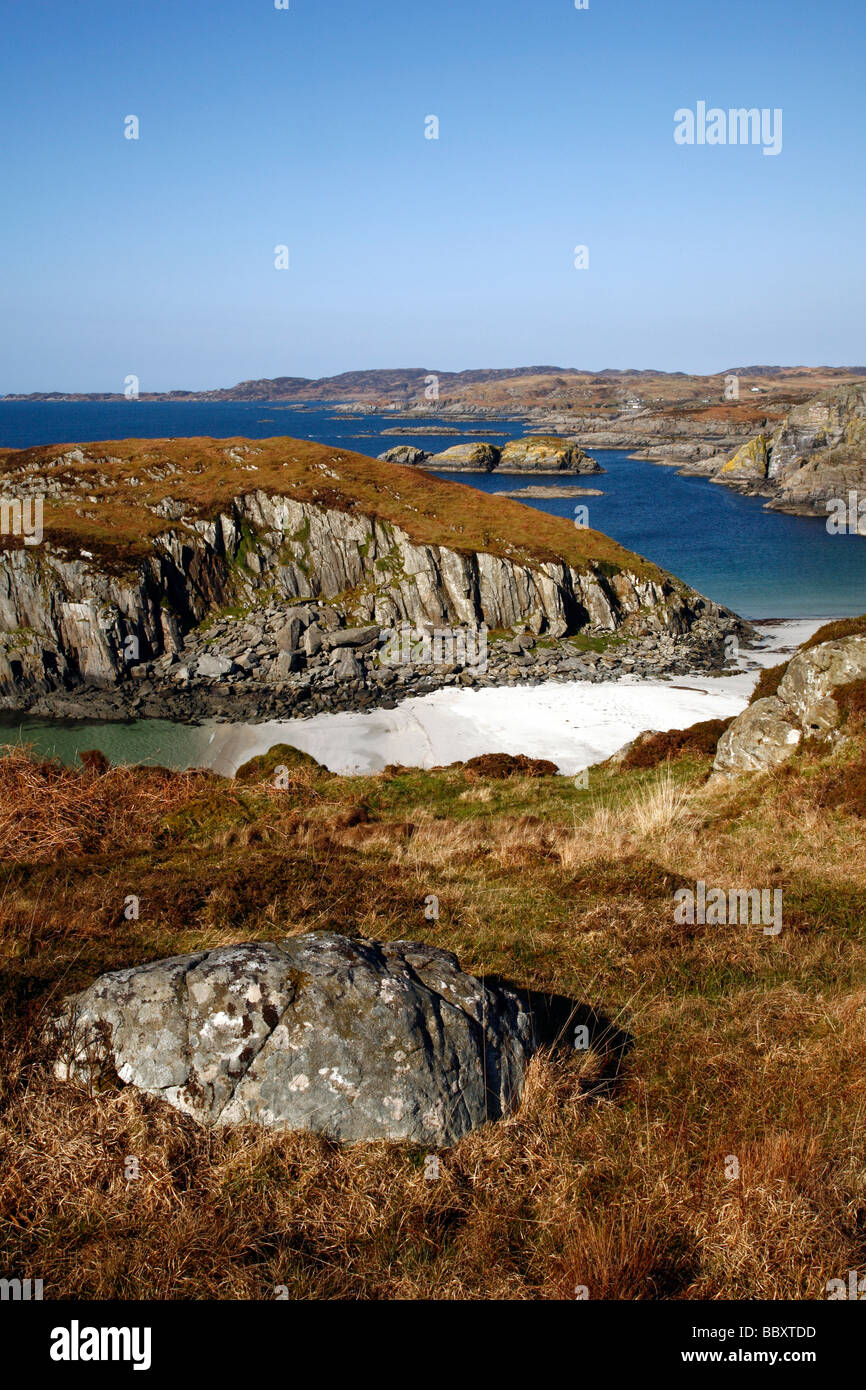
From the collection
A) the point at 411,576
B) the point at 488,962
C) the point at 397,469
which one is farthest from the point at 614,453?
the point at 488,962

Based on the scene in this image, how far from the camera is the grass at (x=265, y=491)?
55.2 metres

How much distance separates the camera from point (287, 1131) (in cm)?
577

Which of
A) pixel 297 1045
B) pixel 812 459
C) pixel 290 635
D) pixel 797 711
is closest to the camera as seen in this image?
pixel 297 1045

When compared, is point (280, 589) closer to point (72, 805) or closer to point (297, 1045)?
point (72, 805)

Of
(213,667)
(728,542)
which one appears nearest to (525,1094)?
(213,667)

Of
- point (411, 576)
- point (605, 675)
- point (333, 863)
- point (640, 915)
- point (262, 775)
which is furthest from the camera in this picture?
point (411, 576)

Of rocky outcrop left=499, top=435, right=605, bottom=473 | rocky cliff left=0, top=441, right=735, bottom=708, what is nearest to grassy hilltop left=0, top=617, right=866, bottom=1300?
rocky cliff left=0, top=441, right=735, bottom=708

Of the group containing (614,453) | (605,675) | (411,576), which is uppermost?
(614,453)

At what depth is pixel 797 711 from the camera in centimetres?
1798

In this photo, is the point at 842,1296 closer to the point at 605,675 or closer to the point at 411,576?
the point at 605,675

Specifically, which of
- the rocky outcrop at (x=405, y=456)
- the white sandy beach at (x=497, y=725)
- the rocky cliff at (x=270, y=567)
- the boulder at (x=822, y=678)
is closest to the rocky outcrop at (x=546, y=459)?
the rocky outcrop at (x=405, y=456)

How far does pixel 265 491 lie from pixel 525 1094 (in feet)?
194
